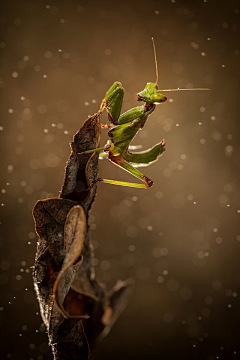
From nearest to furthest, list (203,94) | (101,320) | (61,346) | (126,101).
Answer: (61,346) → (101,320) → (126,101) → (203,94)

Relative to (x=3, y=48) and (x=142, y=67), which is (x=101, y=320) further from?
(x=3, y=48)

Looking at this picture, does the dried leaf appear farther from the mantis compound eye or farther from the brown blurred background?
the brown blurred background

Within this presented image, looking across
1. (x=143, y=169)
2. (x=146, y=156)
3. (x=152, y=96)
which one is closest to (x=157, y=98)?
(x=152, y=96)

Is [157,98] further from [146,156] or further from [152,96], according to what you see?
[146,156]

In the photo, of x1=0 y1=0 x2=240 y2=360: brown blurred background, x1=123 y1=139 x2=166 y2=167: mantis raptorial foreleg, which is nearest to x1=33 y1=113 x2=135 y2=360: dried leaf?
x1=123 y1=139 x2=166 y2=167: mantis raptorial foreleg

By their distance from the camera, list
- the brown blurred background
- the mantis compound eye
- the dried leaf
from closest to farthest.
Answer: the dried leaf < the mantis compound eye < the brown blurred background

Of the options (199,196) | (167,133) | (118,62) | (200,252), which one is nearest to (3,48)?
(118,62)

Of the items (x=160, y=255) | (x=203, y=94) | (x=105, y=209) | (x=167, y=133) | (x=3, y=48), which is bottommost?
(x=160, y=255)

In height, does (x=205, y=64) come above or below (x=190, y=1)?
below
